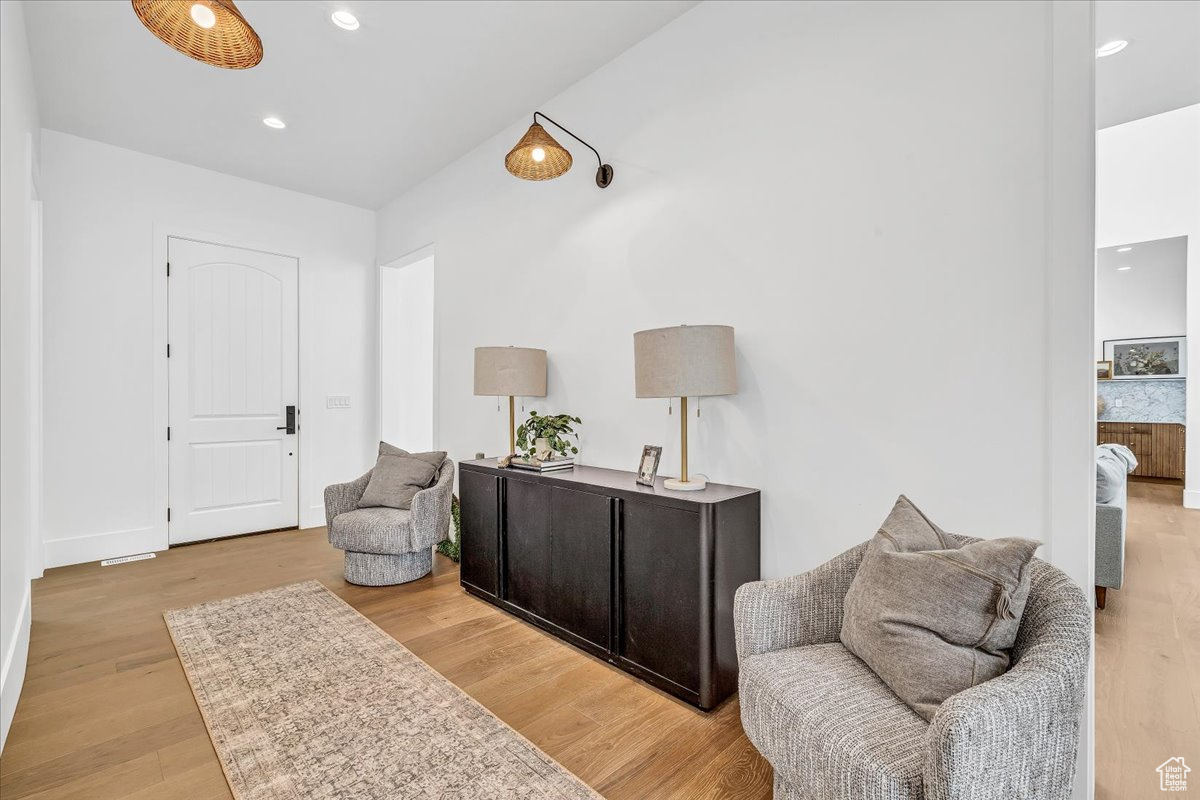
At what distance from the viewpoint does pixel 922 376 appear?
1.88 metres

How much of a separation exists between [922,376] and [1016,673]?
3.38 ft

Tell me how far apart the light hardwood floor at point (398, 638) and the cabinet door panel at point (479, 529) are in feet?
0.49

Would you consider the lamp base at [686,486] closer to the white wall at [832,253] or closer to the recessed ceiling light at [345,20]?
the white wall at [832,253]

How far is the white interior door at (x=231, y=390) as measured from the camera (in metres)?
4.28

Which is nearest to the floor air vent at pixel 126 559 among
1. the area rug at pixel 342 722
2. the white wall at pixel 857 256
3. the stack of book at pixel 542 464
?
the area rug at pixel 342 722

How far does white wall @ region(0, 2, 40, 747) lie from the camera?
77.9 inches

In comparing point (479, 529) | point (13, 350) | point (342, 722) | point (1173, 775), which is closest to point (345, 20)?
point (13, 350)

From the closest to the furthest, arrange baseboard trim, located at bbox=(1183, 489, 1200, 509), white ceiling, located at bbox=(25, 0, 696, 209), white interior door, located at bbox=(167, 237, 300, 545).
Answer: white ceiling, located at bbox=(25, 0, 696, 209) → white interior door, located at bbox=(167, 237, 300, 545) → baseboard trim, located at bbox=(1183, 489, 1200, 509)

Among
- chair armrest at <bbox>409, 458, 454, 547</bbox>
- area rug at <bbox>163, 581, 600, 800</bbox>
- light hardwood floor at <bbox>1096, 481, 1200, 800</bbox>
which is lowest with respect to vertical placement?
area rug at <bbox>163, 581, 600, 800</bbox>

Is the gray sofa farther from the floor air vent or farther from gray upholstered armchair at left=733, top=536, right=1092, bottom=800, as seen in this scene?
the floor air vent

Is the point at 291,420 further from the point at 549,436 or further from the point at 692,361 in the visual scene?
the point at 692,361

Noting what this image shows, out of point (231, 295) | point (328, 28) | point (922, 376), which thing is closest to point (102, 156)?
point (231, 295)

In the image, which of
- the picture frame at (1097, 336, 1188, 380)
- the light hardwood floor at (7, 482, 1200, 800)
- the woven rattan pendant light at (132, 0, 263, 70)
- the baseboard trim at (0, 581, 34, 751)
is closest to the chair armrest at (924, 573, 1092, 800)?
the light hardwood floor at (7, 482, 1200, 800)

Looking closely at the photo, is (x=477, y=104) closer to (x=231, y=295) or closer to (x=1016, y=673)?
(x=231, y=295)
